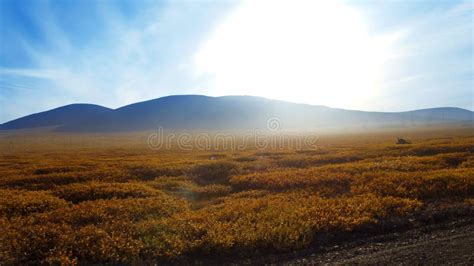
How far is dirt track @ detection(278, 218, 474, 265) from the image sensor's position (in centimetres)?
930

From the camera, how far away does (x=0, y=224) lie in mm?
13453

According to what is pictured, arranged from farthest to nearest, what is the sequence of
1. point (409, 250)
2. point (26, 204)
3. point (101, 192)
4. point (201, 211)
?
point (101, 192) → point (26, 204) → point (201, 211) → point (409, 250)

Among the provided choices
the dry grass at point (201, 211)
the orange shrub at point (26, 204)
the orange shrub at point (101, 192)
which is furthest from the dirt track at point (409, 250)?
the orange shrub at point (26, 204)

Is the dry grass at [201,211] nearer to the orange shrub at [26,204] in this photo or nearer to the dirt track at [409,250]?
the orange shrub at [26,204]

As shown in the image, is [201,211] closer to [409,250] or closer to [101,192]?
[101,192]

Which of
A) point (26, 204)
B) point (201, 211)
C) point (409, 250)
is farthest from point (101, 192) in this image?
point (409, 250)

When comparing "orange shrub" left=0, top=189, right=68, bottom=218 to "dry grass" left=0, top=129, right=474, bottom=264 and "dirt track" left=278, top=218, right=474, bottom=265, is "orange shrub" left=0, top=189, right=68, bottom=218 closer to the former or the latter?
"dry grass" left=0, top=129, right=474, bottom=264

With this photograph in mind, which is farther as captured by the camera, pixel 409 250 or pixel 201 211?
pixel 201 211

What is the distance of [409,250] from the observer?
10.1 meters

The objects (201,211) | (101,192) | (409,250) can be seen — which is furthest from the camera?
(101,192)

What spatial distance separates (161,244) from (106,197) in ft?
33.8

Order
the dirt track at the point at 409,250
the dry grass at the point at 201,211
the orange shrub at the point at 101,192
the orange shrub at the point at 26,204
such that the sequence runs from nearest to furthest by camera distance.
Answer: the dirt track at the point at 409,250
the dry grass at the point at 201,211
the orange shrub at the point at 26,204
the orange shrub at the point at 101,192

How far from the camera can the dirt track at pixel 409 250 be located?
930 cm

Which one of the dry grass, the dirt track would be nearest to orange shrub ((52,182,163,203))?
the dry grass
